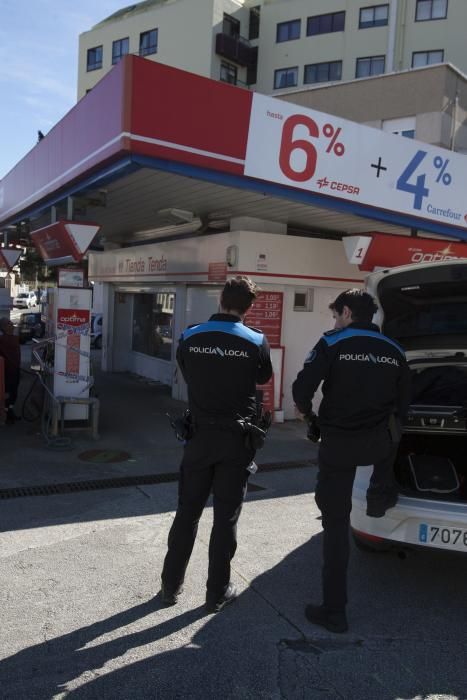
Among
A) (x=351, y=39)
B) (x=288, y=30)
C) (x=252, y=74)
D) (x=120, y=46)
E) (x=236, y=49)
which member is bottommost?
(x=252, y=74)

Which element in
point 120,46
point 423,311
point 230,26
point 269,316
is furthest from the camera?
point 120,46

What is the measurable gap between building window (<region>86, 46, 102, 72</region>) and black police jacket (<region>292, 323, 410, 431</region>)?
40952 mm

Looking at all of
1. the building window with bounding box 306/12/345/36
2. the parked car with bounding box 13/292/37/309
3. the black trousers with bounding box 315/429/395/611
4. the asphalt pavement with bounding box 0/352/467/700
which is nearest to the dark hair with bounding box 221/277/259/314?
the black trousers with bounding box 315/429/395/611

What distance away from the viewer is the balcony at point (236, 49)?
3375 cm

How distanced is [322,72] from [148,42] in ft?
36.9

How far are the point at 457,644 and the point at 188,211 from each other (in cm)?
728

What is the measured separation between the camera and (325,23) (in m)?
32.8

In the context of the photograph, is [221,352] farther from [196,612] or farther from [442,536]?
[442,536]

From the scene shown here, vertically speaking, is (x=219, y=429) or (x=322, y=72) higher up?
(x=322, y=72)

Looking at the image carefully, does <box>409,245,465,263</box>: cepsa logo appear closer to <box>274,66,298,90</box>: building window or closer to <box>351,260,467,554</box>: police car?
<box>351,260,467,554</box>: police car

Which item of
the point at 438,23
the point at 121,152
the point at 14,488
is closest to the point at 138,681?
the point at 14,488

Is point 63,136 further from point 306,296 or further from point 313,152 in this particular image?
point 306,296

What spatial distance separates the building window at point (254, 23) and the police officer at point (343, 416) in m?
37.9

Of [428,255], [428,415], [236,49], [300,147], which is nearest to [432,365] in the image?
[428,415]
